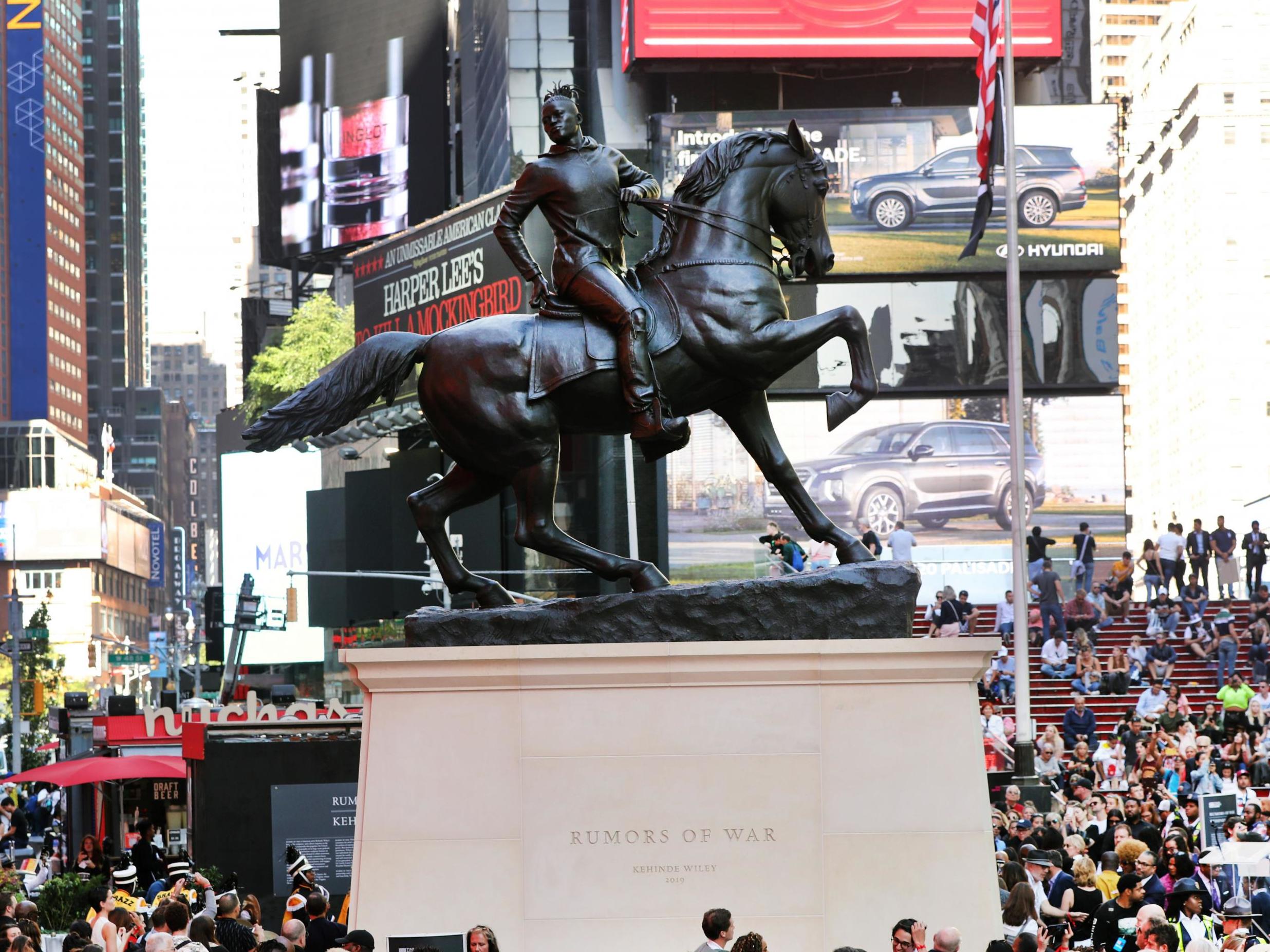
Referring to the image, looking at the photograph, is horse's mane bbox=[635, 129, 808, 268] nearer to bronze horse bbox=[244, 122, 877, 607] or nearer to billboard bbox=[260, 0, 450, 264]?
bronze horse bbox=[244, 122, 877, 607]

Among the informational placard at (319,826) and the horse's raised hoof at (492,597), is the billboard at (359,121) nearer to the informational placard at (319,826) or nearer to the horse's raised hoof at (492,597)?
the informational placard at (319,826)

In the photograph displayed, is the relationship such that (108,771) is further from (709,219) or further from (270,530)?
(270,530)

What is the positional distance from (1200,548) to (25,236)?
157m

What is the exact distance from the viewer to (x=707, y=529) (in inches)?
2085

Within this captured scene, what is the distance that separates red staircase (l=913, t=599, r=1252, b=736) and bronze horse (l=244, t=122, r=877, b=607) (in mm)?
20014

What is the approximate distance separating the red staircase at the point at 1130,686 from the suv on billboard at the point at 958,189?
16471mm

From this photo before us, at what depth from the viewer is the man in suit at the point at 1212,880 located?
15453 mm

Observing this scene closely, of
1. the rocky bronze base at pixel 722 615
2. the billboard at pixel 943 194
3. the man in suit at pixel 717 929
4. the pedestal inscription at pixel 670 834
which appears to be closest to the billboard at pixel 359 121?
the billboard at pixel 943 194

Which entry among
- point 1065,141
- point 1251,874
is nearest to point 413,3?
point 1065,141

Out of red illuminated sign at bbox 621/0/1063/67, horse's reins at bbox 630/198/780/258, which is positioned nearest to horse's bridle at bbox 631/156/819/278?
horse's reins at bbox 630/198/780/258

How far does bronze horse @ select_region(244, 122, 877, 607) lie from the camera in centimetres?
1266

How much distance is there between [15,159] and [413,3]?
115395 millimetres

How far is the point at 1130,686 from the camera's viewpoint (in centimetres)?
3456

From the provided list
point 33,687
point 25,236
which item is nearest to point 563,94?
point 33,687
